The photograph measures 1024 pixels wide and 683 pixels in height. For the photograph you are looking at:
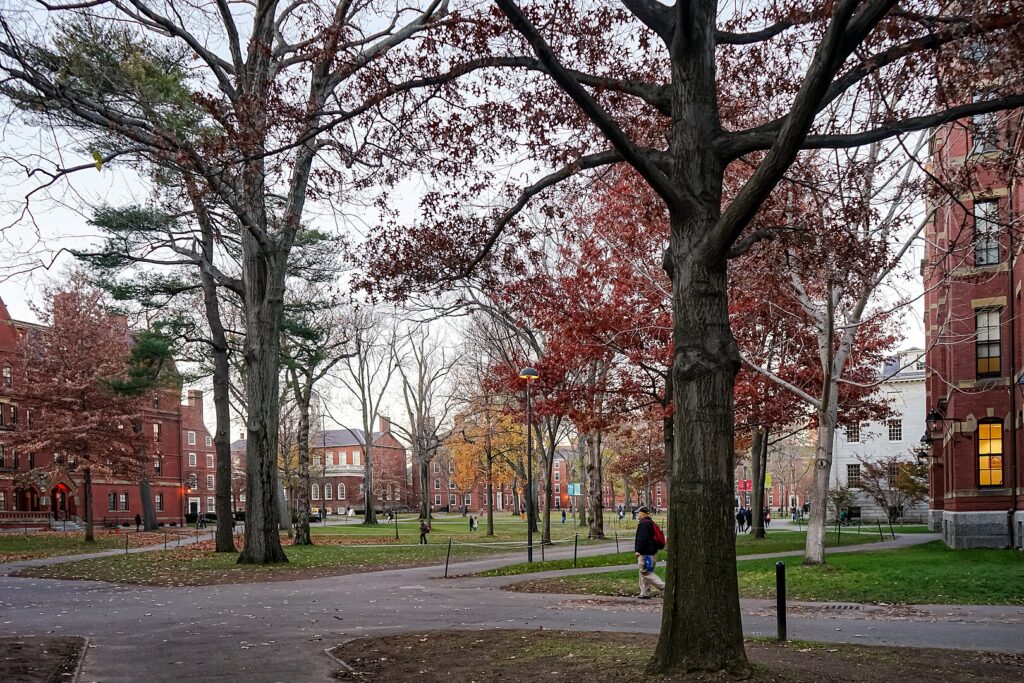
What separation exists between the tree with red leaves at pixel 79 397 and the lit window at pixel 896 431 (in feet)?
174

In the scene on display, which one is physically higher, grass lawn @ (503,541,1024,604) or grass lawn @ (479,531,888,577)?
grass lawn @ (503,541,1024,604)

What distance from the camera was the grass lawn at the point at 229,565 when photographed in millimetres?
22078

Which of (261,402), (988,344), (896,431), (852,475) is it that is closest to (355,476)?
(852,475)

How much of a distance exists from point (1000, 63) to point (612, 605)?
10428 mm

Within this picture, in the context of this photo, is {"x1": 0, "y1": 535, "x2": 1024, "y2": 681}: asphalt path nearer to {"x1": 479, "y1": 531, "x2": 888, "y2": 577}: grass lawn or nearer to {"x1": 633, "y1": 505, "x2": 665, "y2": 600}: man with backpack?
{"x1": 633, "y1": 505, "x2": 665, "y2": 600}: man with backpack

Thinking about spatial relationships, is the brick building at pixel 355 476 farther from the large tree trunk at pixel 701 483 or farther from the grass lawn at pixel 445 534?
the large tree trunk at pixel 701 483

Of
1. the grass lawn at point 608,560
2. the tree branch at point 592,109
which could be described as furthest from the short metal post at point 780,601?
the grass lawn at point 608,560

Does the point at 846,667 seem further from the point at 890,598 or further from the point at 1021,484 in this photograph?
the point at 1021,484

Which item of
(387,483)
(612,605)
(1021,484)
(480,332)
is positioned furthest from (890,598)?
(387,483)

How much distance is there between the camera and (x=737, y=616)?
7.73 meters

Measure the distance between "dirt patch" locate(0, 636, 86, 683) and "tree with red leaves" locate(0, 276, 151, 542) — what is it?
31309mm

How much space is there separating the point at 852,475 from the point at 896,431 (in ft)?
21.8

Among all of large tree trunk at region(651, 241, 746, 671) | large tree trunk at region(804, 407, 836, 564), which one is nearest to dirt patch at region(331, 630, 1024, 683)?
large tree trunk at region(651, 241, 746, 671)

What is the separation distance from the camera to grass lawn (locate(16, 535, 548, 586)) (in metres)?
22.1
